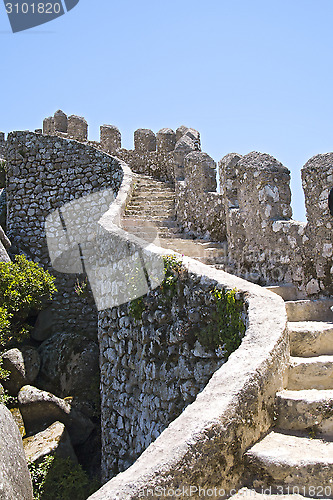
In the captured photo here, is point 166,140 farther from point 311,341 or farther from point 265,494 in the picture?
point 265,494

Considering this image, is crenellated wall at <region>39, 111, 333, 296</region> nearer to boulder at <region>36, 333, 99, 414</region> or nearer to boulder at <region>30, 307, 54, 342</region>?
boulder at <region>36, 333, 99, 414</region>

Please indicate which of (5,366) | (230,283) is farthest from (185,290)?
(5,366)

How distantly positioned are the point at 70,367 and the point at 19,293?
1.81 metres

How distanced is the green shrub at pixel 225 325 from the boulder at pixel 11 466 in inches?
110

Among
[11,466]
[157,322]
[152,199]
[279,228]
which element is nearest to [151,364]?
[157,322]

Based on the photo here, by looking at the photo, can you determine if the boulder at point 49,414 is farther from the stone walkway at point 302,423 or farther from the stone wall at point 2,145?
the stone wall at point 2,145

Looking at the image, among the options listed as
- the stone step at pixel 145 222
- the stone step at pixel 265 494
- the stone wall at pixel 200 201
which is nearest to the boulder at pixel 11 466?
the stone step at pixel 265 494

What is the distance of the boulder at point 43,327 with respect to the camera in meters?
10.4

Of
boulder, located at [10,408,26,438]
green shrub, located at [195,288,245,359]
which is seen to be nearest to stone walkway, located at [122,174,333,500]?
green shrub, located at [195,288,245,359]

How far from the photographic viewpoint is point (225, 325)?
4.34m

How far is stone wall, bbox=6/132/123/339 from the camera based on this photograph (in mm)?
11414

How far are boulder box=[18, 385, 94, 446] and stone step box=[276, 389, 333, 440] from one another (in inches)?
233

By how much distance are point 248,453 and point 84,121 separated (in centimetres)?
1409

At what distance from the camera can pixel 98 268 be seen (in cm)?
775
